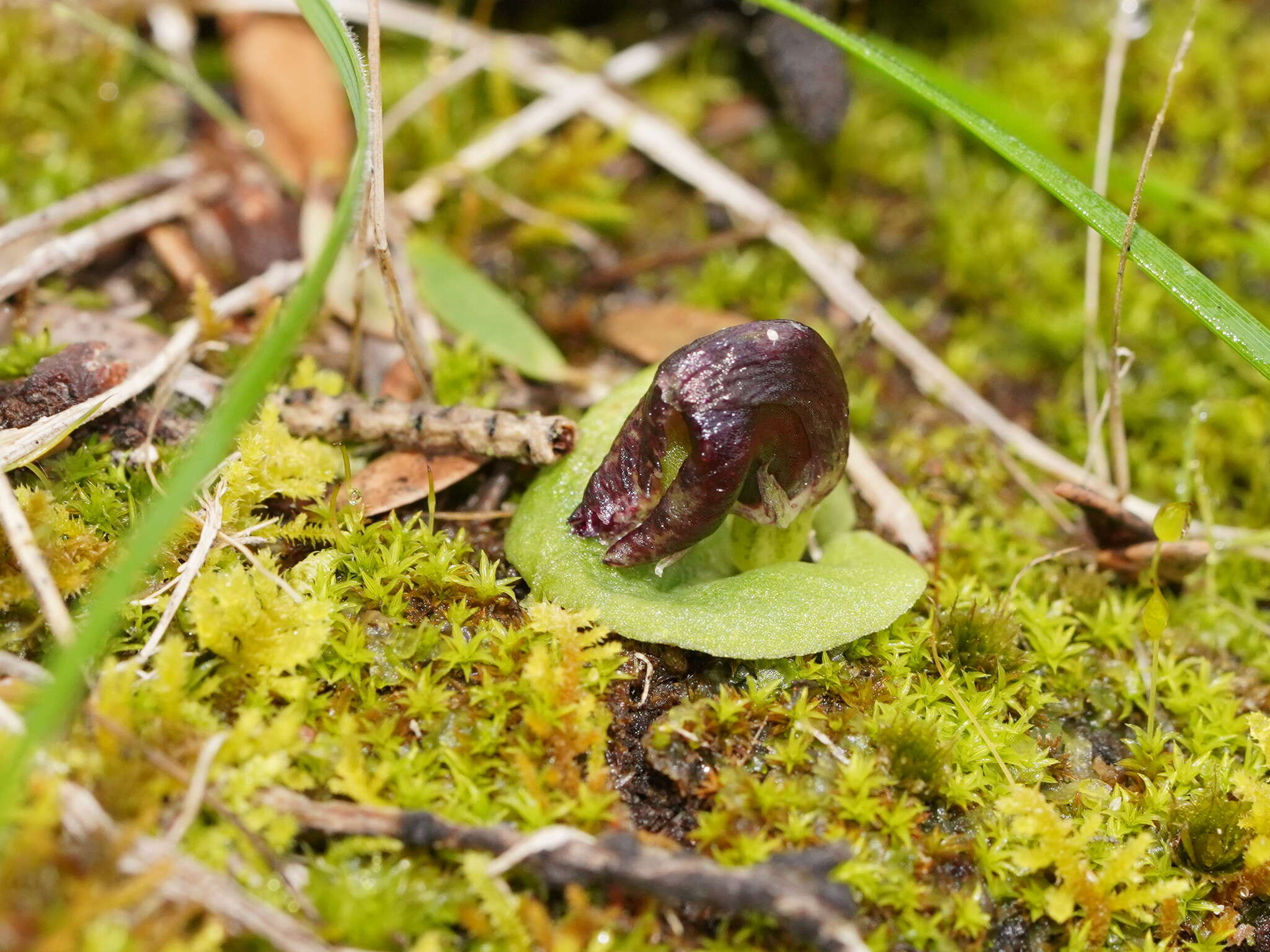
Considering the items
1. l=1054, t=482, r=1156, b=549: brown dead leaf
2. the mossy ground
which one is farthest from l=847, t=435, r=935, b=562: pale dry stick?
l=1054, t=482, r=1156, b=549: brown dead leaf

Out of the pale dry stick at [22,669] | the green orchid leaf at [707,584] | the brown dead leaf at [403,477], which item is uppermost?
the pale dry stick at [22,669]

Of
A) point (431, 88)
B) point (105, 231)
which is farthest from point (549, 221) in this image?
point (105, 231)

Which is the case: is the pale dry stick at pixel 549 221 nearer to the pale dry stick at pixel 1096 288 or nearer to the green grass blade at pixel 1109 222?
the green grass blade at pixel 1109 222

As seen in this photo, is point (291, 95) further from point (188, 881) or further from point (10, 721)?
point (188, 881)

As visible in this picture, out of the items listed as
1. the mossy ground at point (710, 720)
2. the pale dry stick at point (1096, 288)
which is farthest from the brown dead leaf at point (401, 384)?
the pale dry stick at point (1096, 288)

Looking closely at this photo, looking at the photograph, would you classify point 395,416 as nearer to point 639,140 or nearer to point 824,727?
point 824,727

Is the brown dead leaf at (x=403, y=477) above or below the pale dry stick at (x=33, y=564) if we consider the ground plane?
below

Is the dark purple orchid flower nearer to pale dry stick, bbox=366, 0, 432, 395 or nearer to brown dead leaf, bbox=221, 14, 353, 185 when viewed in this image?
pale dry stick, bbox=366, 0, 432, 395

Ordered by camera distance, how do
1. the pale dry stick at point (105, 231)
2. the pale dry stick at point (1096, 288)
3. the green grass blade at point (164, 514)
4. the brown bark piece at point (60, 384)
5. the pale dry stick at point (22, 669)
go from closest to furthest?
the green grass blade at point (164, 514) < the pale dry stick at point (22, 669) < the brown bark piece at point (60, 384) < the pale dry stick at point (105, 231) < the pale dry stick at point (1096, 288)
